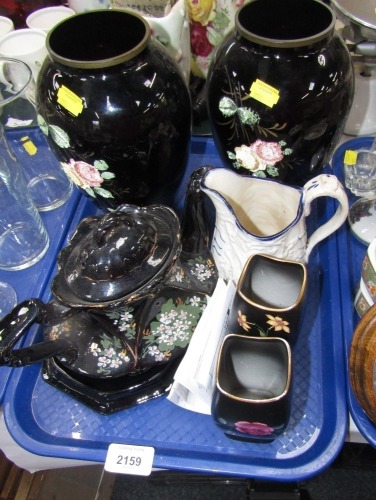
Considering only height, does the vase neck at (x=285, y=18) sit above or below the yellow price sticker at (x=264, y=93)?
above

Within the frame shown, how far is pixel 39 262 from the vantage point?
2.63 feet

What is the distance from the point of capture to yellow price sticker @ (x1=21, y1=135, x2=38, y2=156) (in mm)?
959

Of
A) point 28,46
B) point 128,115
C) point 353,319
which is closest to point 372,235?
point 353,319

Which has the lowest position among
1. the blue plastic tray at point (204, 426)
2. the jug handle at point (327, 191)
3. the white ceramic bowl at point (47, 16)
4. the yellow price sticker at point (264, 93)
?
the blue plastic tray at point (204, 426)

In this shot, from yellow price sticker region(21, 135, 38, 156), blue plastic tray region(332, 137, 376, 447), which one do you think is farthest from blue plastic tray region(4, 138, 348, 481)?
yellow price sticker region(21, 135, 38, 156)

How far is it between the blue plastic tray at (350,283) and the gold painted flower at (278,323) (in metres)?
0.13

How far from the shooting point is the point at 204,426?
1.98 feet

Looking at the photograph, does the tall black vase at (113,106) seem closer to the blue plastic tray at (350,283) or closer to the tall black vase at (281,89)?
the tall black vase at (281,89)

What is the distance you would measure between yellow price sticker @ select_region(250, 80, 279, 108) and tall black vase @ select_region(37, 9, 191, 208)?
0.34 feet

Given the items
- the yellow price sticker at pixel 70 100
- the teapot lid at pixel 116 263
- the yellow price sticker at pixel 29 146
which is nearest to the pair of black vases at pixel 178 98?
the yellow price sticker at pixel 70 100

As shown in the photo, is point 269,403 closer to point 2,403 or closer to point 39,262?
point 2,403

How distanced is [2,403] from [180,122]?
0.46m

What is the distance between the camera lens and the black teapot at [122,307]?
50 centimetres

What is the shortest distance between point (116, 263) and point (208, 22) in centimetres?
52
